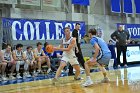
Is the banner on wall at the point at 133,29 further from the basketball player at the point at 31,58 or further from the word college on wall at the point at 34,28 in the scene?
the basketball player at the point at 31,58

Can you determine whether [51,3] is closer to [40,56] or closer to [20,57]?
[40,56]

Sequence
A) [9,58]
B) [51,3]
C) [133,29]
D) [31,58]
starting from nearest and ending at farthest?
1. [9,58]
2. [31,58]
3. [51,3]
4. [133,29]

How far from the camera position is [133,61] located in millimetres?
17781

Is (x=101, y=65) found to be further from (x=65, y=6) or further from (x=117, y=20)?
(x=117, y=20)

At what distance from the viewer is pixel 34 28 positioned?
14492mm

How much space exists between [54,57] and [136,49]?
19.7 ft

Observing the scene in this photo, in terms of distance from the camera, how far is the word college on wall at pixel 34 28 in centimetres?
1342

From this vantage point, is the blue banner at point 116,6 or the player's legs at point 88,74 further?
the blue banner at point 116,6

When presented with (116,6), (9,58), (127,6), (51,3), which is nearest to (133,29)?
(127,6)

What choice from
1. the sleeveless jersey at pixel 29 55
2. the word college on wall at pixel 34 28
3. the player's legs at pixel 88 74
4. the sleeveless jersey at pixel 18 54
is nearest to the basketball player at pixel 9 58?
the sleeveless jersey at pixel 18 54

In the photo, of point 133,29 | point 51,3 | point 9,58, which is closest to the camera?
point 9,58

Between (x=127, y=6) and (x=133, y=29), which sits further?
(x=133, y=29)

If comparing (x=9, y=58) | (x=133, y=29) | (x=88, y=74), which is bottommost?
(x=88, y=74)

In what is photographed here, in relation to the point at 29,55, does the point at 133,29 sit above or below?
above
